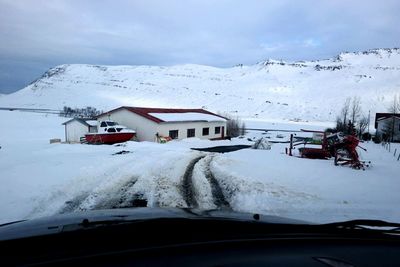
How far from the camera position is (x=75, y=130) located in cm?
4053

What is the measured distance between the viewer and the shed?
39.1 meters

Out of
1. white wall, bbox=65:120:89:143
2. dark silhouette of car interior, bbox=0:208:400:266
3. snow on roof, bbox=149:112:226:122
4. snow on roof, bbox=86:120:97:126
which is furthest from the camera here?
white wall, bbox=65:120:89:143

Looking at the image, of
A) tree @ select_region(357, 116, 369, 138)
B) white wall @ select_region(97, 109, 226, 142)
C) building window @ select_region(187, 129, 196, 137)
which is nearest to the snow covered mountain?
tree @ select_region(357, 116, 369, 138)

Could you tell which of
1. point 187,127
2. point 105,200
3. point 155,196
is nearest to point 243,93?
point 187,127

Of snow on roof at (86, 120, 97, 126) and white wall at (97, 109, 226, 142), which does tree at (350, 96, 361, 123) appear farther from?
snow on roof at (86, 120, 97, 126)

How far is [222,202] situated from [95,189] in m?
4.02

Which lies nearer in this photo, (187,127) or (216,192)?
(216,192)

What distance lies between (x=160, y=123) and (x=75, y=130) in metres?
Answer: 11.8

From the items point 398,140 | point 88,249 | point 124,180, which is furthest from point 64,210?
point 398,140

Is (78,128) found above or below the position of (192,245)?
below

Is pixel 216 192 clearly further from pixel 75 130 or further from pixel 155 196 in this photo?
pixel 75 130

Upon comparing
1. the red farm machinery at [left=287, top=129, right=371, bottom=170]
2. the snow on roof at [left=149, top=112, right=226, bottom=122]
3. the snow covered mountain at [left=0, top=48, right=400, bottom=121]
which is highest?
the snow covered mountain at [left=0, top=48, right=400, bottom=121]

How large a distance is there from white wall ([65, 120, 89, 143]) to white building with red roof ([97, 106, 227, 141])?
2.57m

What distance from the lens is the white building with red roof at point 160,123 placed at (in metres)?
35.8
